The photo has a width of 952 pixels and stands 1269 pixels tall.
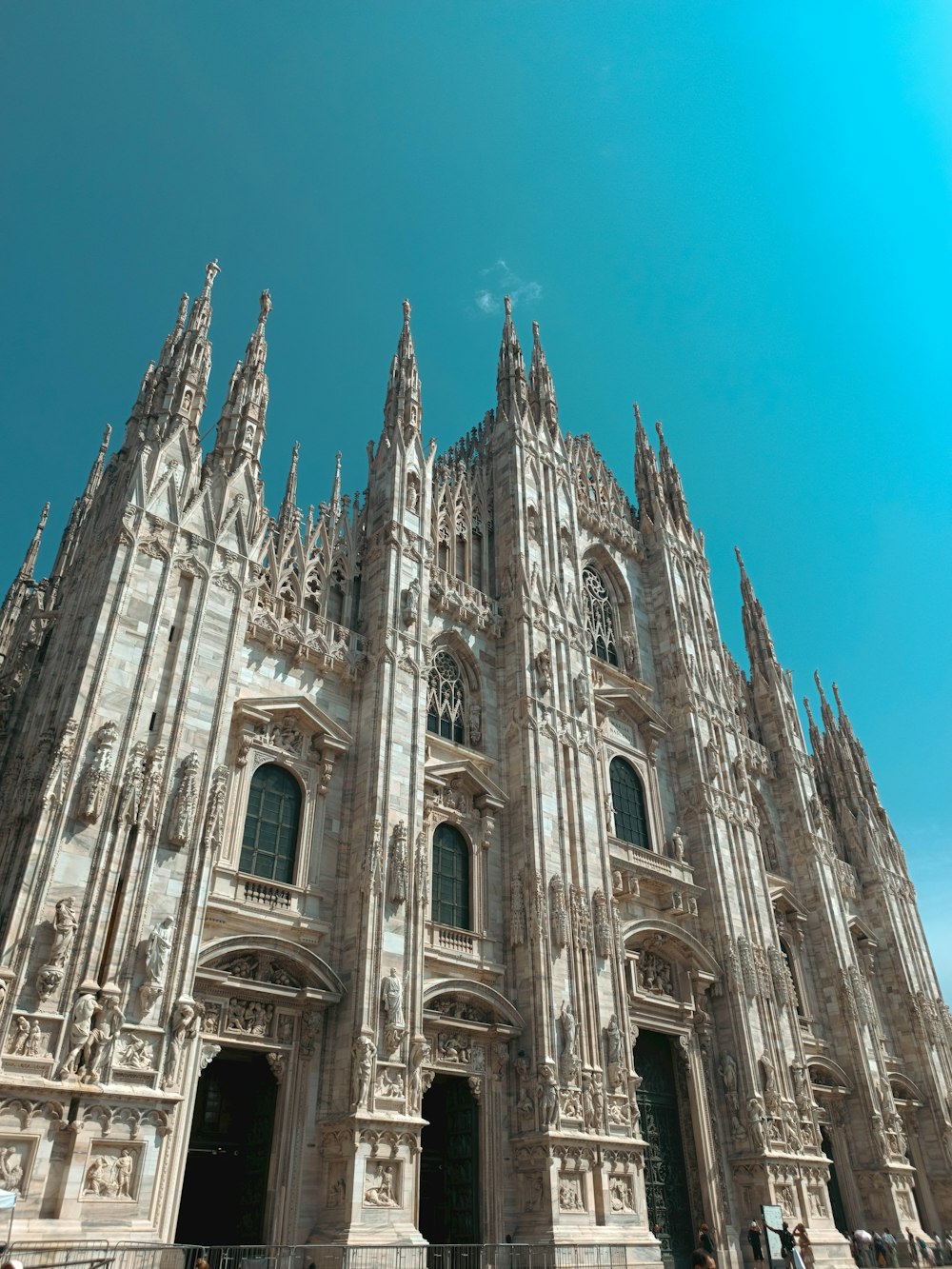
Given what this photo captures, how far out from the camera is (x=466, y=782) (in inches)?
936

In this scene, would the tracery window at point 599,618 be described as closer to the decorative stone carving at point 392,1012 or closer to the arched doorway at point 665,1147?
the arched doorway at point 665,1147

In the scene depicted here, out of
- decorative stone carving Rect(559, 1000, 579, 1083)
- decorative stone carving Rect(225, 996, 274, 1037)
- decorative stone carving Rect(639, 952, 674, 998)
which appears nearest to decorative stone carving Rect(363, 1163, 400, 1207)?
decorative stone carving Rect(225, 996, 274, 1037)

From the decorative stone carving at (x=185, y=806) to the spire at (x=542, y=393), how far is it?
67.2ft

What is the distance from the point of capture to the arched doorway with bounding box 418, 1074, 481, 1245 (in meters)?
19.7

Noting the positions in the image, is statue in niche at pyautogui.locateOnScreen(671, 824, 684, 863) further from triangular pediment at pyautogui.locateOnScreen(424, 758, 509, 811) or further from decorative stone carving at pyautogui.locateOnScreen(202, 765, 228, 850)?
decorative stone carving at pyautogui.locateOnScreen(202, 765, 228, 850)

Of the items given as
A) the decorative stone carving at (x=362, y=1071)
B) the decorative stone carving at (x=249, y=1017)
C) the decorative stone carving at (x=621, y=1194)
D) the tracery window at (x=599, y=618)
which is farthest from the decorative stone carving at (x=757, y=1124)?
the decorative stone carving at (x=249, y=1017)

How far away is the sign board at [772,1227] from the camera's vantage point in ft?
67.1

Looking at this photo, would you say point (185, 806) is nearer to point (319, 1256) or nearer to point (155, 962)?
point (155, 962)

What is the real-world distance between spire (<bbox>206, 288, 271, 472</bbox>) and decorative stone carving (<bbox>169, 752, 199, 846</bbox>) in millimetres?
7898

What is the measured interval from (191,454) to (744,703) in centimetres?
2528

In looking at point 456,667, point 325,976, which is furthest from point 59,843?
point 456,667

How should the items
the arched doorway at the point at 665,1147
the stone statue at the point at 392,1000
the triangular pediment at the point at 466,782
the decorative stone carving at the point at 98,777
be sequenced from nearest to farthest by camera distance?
the decorative stone carving at the point at 98,777 < the stone statue at the point at 392,1000 < the arched doorway at the point at 665,1147 < the triangular pediment at the point at 466,782

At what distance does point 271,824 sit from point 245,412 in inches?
406

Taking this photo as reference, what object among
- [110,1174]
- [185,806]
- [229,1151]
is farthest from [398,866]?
[110,1174]
